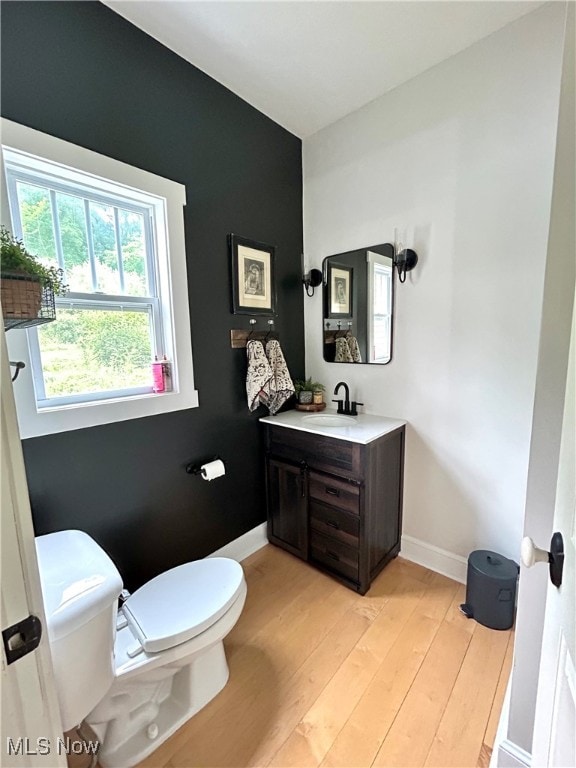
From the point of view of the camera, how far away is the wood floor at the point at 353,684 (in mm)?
1125

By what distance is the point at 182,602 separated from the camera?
1.25 metres

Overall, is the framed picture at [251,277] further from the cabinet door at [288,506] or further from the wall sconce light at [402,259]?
the cabinet door at [288,506]

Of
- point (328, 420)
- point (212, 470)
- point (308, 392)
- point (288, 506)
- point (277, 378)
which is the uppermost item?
point (277, 378)

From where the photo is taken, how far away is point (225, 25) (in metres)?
1.45

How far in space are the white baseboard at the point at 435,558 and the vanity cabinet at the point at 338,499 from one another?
71 mm

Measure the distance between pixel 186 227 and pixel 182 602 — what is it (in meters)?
1.73

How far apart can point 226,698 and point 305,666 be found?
0.34m

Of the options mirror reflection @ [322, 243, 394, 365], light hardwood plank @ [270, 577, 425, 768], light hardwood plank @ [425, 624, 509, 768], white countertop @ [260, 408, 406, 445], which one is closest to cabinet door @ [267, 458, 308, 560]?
white countertop @ [260, 408, 406, 445]

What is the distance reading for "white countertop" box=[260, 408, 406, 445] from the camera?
174 centimetres

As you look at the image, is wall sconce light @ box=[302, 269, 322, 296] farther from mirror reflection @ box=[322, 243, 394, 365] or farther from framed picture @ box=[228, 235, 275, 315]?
framed picture @ box=[228, 235, 275, 315]

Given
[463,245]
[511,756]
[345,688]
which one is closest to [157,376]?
[345,688]

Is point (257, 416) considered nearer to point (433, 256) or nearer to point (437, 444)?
point (437, 444)

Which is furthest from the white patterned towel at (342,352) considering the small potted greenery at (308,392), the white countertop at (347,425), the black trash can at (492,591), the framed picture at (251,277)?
the black trash can at (492,591)

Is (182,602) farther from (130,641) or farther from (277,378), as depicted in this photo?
(277,378)
